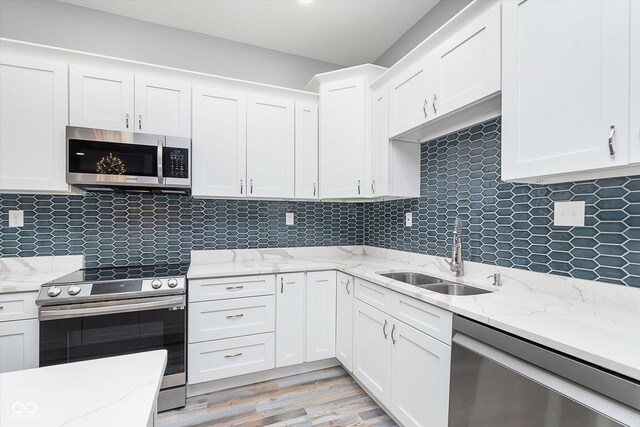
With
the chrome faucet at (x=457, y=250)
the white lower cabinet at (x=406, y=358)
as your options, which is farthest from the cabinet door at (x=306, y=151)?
the chrome faucet at (x=457, y=250)

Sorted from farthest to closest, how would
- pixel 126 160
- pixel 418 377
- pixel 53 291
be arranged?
pixel 126 160 → pixel 53 291 → pixel 418 377

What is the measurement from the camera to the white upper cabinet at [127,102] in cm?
205

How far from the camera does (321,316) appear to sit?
2.42m

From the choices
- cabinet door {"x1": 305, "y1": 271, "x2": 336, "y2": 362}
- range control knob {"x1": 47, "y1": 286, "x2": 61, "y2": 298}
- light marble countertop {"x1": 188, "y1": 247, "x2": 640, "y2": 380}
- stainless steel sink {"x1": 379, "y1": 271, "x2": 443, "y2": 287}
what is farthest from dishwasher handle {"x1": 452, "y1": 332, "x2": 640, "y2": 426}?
range control knob {"x1": 47, "y1": 286, "x2": 61, "y2": 298}

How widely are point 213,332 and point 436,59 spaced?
237 cm

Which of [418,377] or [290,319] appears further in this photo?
[290,319]

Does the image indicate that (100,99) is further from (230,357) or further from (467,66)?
(467,66)

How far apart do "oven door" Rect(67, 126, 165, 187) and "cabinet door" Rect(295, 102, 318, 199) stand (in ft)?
3.62

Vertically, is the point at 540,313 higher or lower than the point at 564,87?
lower

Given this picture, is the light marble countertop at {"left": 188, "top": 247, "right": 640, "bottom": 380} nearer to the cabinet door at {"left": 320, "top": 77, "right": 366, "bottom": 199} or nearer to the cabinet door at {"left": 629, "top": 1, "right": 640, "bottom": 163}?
the cabinet door at {"left": 629, "top": 1, "right": 640, "bottom": 163}

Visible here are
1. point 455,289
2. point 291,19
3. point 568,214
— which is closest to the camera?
point 568,214

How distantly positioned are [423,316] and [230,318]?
1.39 meters

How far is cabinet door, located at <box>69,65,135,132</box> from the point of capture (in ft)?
6.70

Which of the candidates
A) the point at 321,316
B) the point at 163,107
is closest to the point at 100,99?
the point at 163,107
